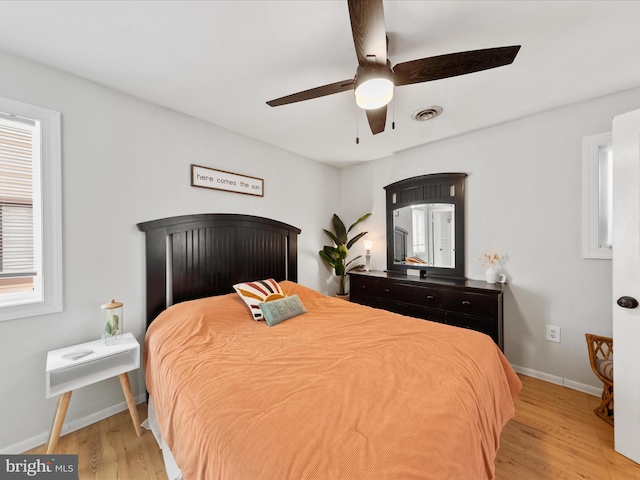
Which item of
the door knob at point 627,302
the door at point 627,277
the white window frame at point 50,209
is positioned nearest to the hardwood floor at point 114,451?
the white window frame at point 50,209

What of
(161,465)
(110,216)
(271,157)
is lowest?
(161,465)

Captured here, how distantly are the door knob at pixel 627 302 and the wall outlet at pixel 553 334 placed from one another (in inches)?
36.9

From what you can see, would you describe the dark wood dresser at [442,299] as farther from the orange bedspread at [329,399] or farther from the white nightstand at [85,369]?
the white nightstand at [85,369]

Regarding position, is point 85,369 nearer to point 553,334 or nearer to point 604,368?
point 604,368

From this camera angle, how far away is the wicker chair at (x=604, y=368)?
1.91 meters

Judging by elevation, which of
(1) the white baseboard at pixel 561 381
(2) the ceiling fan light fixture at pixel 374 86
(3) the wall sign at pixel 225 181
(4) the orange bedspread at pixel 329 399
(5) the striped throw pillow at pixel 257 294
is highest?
(2) the ceiling fan light fixture at pixel 374 86

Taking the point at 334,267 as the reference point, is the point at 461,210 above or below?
above

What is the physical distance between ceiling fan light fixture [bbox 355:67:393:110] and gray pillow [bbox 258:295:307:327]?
1635 millimetres

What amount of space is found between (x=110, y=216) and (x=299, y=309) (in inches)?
66.4

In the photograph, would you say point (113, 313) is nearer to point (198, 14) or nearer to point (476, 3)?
point (198, 14)

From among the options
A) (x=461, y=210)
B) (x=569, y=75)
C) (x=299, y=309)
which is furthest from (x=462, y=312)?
(x=569, y=75)

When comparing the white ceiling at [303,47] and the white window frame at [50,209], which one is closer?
the white ceiling at [303,47]

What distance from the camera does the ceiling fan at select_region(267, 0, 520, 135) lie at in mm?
1112

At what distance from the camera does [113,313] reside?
6.27ft
